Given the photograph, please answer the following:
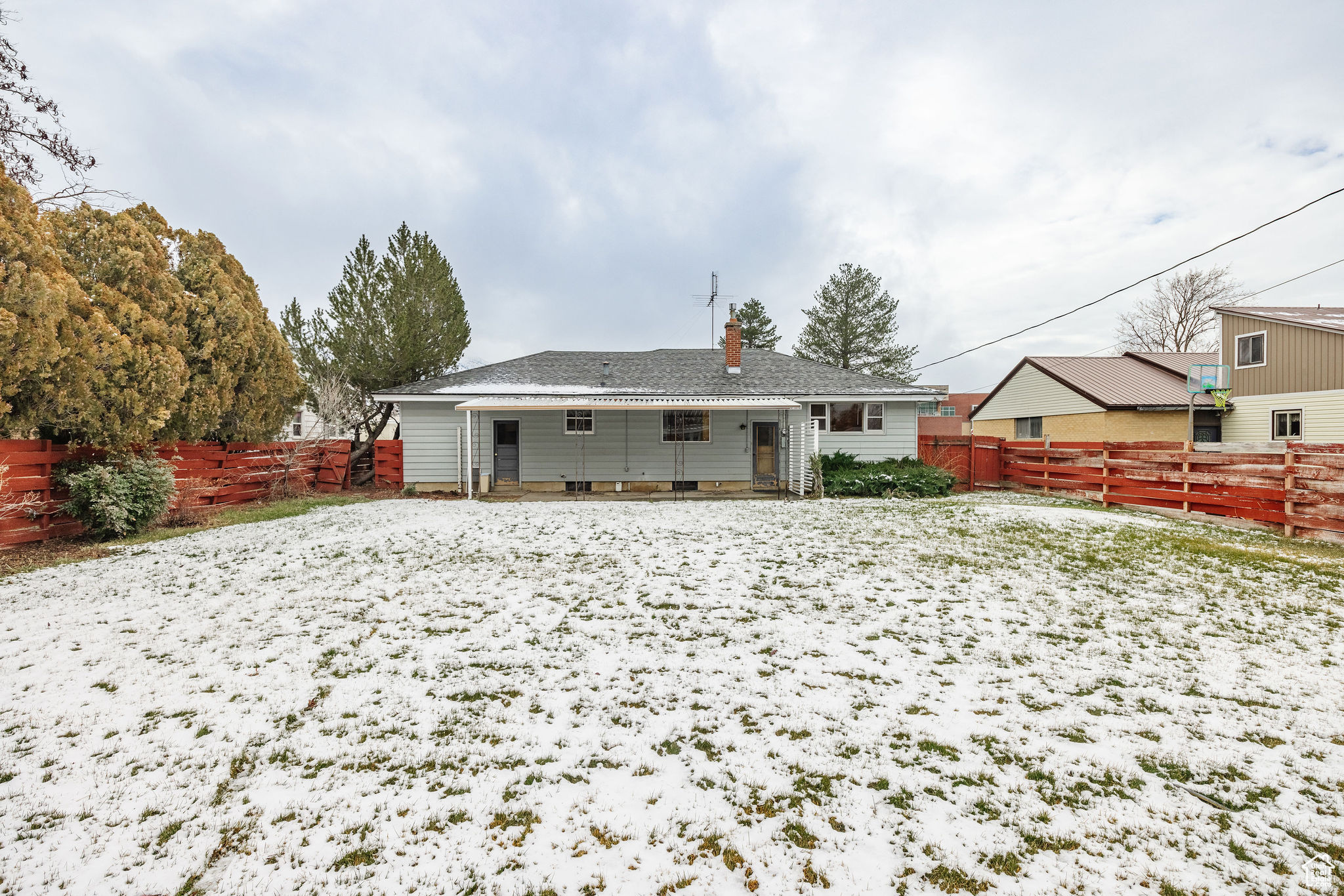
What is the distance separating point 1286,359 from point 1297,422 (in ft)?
6.04

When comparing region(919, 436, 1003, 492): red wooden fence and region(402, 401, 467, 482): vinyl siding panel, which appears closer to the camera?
region(402, 401, 467, 482): vinyl siding panel

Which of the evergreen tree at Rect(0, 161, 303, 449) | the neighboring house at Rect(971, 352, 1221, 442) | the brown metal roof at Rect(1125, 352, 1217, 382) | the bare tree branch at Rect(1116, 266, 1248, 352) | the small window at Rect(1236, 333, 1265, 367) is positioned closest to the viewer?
the evergreen tree at Rect(0, 161, 303, 449)

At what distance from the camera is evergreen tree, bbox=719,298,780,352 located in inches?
1485

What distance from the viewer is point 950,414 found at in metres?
43.9

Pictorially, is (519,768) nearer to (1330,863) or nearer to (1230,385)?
(1330,863)

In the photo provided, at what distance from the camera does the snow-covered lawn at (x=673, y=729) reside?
215 centimetres

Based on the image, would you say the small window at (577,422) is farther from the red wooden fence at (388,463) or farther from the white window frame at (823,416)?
the white window frame at (823,416)

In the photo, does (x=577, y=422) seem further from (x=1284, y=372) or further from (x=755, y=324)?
(x=755, y=324)

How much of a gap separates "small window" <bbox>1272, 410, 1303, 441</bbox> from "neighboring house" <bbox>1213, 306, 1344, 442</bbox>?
2 centimetres

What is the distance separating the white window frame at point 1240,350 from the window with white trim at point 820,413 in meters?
13.3

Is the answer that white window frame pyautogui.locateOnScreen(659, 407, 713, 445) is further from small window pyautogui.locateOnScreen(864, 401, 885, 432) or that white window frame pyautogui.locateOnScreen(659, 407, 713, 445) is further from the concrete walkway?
small window pyautogui.locateOnScreen(864, 401, 885, 432)

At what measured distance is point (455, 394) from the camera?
14.5m

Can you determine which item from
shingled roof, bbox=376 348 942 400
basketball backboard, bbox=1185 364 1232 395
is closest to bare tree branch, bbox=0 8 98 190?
shingled roof, bbox=376 348 942 400

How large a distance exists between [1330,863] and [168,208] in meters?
16.9
